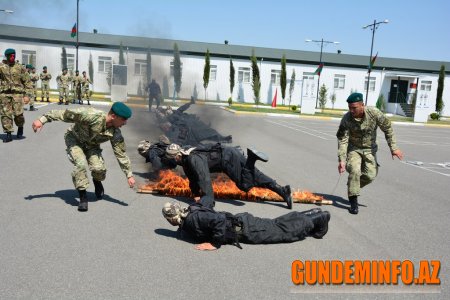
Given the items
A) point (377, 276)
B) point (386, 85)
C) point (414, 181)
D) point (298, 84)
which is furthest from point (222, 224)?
point (386, 85)

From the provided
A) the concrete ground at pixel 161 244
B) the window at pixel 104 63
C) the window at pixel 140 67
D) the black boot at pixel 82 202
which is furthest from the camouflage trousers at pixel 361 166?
the window at pixel 104 63

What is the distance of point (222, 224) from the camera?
15.1 feet

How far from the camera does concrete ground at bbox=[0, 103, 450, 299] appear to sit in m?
3.77

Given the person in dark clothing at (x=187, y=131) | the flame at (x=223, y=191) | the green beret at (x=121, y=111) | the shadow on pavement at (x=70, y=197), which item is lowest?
the shadow on pavement at (x=70, y=197)

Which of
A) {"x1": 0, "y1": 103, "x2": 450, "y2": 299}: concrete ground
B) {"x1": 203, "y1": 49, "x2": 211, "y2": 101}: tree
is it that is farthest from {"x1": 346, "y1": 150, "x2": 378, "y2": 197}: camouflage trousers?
{"x1": 203, "y1": 49, "x2": 211, "y2": 101}: tree

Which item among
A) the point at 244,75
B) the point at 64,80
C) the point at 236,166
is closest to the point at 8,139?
the point at 236,166

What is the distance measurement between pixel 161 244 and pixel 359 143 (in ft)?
12.5

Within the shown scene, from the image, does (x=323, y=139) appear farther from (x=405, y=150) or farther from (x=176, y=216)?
(x=176, y=216)

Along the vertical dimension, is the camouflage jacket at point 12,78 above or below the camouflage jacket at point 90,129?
above

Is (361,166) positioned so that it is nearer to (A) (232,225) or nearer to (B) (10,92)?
(A) (232,225)

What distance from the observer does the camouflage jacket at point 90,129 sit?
590cm

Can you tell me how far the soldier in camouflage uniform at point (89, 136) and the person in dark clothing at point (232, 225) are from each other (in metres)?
1.31

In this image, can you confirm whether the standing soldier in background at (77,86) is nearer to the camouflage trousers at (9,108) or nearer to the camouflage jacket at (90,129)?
the camouflage trousers at (9,108)

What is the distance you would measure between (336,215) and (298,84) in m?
40.7
